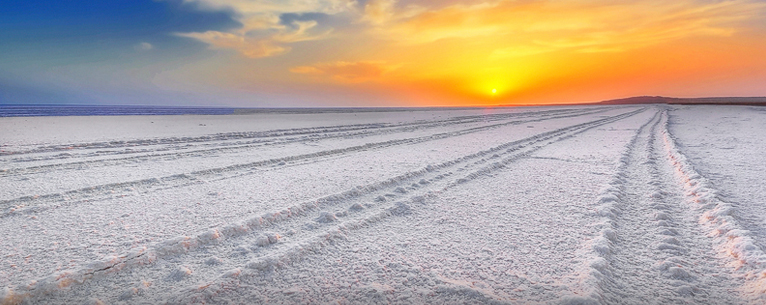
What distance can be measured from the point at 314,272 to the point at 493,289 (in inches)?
42.9

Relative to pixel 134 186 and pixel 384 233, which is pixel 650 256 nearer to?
pixel 384 233

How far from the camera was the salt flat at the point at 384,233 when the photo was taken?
1.96 meters

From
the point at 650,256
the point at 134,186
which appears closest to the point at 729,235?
the point at 650,256

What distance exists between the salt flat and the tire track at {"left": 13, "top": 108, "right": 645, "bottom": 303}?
15 mm

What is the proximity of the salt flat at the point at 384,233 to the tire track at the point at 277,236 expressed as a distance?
15 mm

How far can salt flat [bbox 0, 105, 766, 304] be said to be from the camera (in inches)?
77.0

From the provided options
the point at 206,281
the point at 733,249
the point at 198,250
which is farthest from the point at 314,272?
the point at 733,249

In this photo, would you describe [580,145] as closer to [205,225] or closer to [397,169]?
[397,169]

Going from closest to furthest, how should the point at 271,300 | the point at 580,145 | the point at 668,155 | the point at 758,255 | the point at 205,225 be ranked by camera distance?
the point at 271,300 < the point at 758,255 < the point at 205,225 < the point at 668,155 < the point at 580,145

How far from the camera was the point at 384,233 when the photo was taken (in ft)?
9.04

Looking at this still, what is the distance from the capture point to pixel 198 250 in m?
2.47

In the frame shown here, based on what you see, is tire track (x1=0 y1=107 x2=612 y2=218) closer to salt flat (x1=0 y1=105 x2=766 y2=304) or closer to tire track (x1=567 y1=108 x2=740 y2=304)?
salt flat (x1=0 y1=105 x2=766 y2=304)

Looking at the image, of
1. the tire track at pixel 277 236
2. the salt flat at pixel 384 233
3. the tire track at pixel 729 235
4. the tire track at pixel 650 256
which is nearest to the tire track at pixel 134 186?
the salt flat at pixel 384 233

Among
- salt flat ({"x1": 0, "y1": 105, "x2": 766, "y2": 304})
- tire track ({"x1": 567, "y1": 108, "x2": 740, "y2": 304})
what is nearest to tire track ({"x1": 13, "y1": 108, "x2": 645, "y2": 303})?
salt flat ({"x1": 0, "y1": 105, "x2": 766, "y2": 304})
